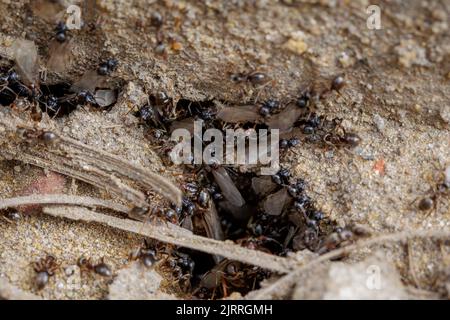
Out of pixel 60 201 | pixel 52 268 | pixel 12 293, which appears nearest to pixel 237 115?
pixel 60 201

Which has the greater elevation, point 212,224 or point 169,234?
point 212,224

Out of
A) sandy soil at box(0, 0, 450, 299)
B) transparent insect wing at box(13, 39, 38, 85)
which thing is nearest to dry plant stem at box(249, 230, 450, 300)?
sandy soil at box(0, 0, 450, 299)

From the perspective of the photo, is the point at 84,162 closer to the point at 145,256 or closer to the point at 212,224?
the point at 145,256

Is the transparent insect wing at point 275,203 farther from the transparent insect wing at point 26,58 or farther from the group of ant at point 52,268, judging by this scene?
the transparent insect wing at point 26,58
